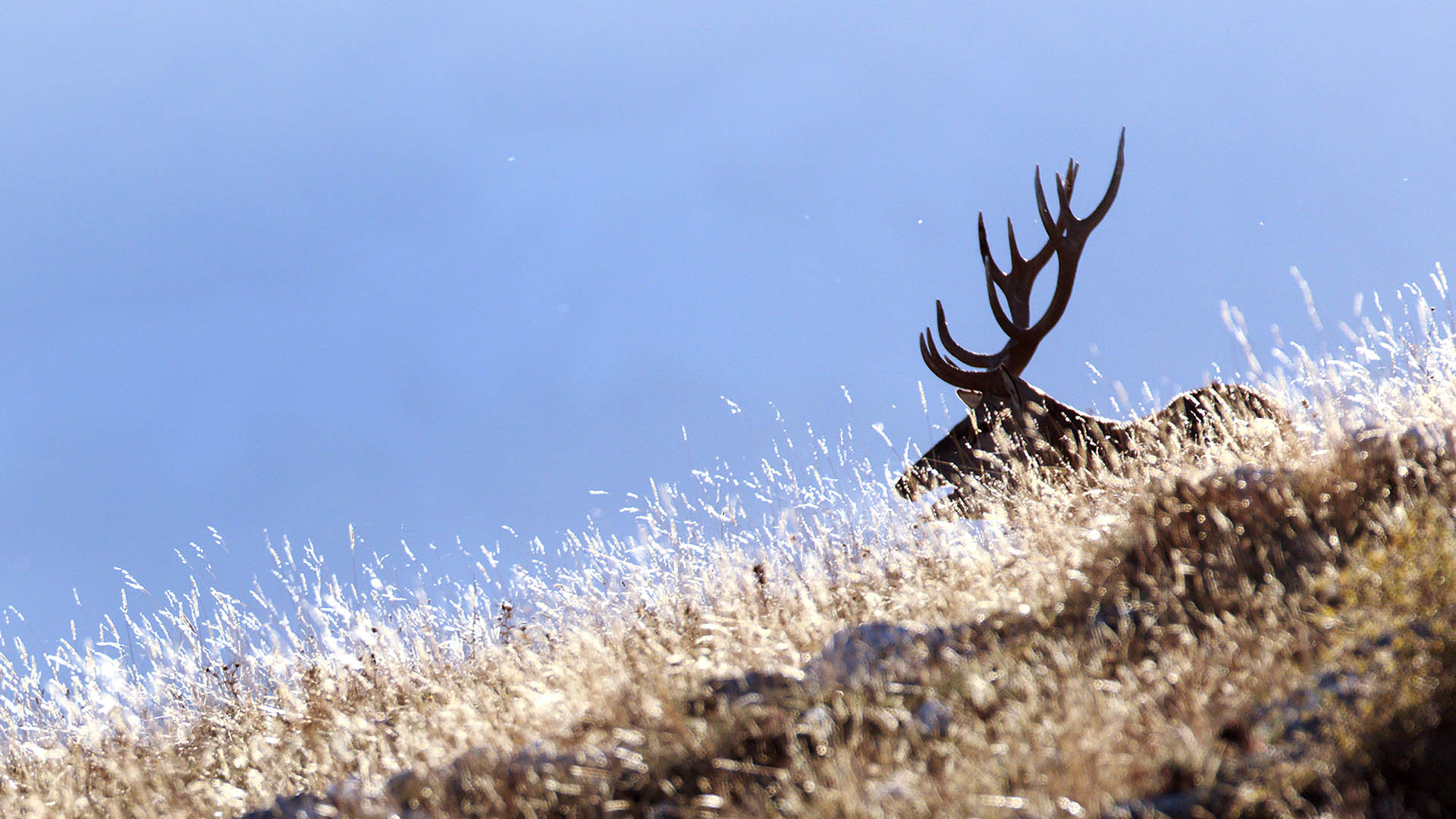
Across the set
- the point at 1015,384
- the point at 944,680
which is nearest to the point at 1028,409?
the point at 1015,384

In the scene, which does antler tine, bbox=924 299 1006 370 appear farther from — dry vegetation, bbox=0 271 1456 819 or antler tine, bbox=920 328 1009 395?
dry vegetation, bbox=0 271 1456 819

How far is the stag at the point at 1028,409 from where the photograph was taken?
6586 millimetres

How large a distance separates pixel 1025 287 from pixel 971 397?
110 centimetres

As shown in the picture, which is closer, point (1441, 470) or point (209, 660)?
point (1441, 470)

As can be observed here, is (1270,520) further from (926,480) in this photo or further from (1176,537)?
(926,480)

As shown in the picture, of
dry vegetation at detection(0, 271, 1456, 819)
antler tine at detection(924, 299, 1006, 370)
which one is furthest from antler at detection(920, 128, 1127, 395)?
dry vegetation at detection(0, 271, 1456, 819)

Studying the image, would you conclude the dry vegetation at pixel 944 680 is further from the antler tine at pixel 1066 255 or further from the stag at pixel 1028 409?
the antler tine at pixel 1066 255

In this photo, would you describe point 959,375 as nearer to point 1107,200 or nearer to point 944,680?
point 1107,200

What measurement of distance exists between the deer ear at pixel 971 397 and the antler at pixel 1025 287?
16 centimetres

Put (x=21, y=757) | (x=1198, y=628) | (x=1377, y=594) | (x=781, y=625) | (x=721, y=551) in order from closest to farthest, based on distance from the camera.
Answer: (x=1377, y=594), (x=1198, y=628), (x=781, y=625), (x=721, y=551), (x=21, y=757)

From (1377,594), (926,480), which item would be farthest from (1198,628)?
(926,480)

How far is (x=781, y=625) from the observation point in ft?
14.7

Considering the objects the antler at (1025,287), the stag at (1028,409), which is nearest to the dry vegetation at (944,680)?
the stag at (1028,409)

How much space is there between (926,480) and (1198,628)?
12.0 ft
